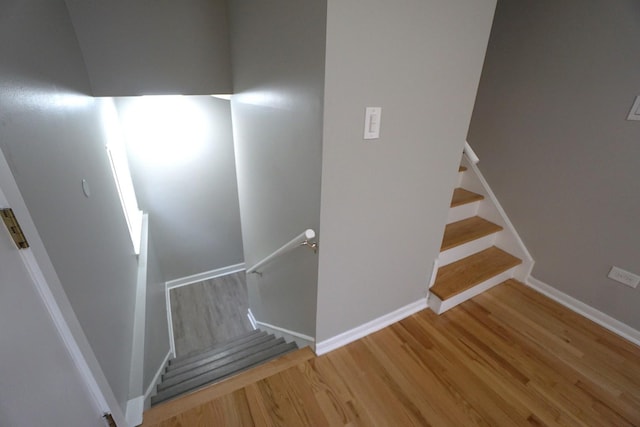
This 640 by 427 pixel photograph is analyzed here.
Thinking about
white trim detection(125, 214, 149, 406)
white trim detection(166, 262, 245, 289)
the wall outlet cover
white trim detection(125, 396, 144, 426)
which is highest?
the wall outlet cover

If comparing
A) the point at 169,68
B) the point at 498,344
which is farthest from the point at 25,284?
the point at 498,344

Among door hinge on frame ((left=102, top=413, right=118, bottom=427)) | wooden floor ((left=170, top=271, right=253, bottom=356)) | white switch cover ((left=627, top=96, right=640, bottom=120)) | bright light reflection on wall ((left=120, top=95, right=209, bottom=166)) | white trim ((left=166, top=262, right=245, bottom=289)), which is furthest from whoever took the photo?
white trim ((left=166, top=262, right=245, bottom=289))

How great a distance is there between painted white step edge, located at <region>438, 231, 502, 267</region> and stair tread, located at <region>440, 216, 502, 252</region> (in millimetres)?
52

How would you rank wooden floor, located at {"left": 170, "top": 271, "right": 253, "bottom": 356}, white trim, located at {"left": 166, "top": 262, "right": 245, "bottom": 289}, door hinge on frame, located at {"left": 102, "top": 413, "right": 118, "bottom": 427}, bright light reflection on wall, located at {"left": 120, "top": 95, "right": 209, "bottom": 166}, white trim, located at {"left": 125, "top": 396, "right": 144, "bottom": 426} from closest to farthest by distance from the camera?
door hinge on frame, located at {"left": 102, "top": 413, "right": 118, "bottom": 427} < white trim, located at {"left": 125, "top": 396, "right": 144, "bottom": 426} < bright light reflection on wall, located at {"left": 120, "top": 95, "right": 209, "bottom": 166} < wooden floor, located at {"left": 170, "top": 271, "right": 253, "bottom": 356} < white trim, located at {"left": 166, "top": 262, "right": 245, "bottom": 289}

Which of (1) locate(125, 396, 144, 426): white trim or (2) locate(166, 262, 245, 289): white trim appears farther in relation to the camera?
(2) locate(166, 262, 245, 289): white trim

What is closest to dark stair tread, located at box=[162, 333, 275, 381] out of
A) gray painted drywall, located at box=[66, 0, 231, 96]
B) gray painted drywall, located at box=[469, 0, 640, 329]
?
gray painted drywall, located at box=[66, 0, 231, 96]

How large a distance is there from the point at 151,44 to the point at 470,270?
8.96ft

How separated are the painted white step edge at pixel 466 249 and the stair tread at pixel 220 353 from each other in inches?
62.9

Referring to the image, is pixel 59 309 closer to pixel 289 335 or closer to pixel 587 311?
pixel 289 335

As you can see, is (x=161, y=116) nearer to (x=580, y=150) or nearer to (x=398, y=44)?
(x=398, y=44)

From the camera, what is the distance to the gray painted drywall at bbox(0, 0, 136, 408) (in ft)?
2.98

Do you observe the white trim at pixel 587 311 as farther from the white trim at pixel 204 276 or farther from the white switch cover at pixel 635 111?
the white trim at pixel 204 276

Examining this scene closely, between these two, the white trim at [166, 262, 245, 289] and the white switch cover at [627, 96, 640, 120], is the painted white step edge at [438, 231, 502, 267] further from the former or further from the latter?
the white trim at [166, 262, 245, 289]

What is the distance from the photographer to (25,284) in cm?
87
